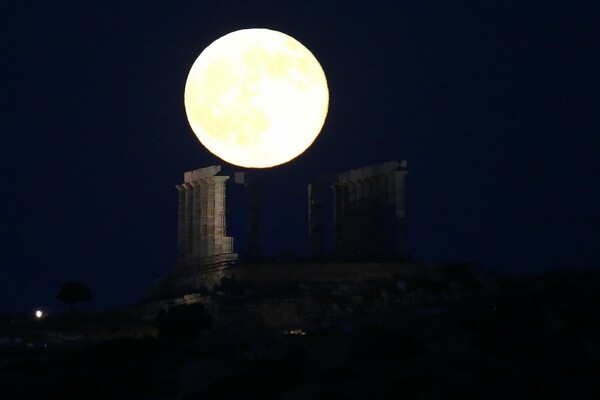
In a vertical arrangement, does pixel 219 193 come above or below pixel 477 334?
above

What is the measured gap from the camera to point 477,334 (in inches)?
1989

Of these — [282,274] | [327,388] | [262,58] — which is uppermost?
[262,58]

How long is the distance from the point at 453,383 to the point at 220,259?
93.8 feet

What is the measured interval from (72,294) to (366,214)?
13749 millimetres

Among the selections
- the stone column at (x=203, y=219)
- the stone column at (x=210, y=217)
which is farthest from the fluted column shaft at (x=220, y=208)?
the stone column at (x=203, y=219)

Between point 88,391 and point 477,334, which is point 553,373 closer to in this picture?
point 477,334

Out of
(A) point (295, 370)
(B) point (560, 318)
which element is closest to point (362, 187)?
(B) point (560, 318)

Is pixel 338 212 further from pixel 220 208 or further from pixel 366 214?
pixel 220 208

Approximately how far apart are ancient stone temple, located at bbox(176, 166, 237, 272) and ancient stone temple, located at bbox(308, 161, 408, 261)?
405 centimetres

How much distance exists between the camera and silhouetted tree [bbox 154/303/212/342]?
56.6m

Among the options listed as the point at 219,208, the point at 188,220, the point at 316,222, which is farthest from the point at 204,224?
the point at 316,222

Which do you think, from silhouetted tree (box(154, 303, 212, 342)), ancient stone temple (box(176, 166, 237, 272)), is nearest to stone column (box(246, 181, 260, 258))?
ancient stone temple (box(176, 166, 237, 272))

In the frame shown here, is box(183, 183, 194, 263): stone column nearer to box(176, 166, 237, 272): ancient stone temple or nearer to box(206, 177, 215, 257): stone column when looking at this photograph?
box(176, 166, 237, 272): ancient stone temple

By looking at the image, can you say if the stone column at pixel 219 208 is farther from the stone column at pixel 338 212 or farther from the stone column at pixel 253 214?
the stone column at pixel 338 212
